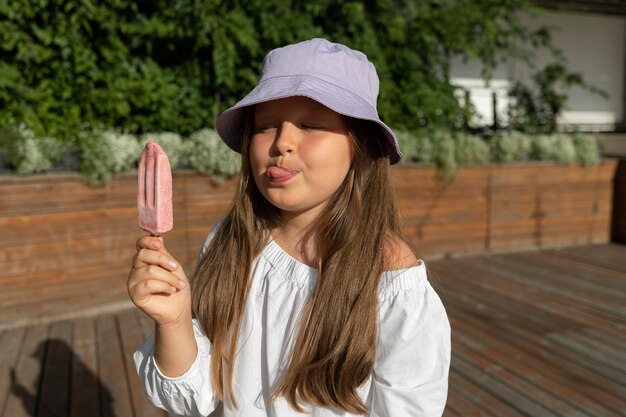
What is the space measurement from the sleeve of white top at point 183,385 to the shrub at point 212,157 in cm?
277

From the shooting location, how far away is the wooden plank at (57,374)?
8.54ft

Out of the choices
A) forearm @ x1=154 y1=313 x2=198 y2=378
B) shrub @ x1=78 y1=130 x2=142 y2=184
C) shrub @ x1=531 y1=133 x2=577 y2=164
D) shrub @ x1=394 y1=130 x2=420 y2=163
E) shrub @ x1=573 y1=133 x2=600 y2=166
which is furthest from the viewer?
shrub @ x1=573 y1=133 x2=600 y2=166

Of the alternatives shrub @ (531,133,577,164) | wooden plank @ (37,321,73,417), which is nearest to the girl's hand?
wooden plank @ (37,321,73,417)

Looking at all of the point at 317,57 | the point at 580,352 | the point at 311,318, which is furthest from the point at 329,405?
the point at 580,352

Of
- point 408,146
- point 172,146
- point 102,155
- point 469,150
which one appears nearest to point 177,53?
point 172,146

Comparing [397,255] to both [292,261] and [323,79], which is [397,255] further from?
[323,79]

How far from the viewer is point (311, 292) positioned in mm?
1370

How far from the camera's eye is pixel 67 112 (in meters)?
4.22

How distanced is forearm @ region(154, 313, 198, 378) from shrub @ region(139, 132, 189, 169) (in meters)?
2.88

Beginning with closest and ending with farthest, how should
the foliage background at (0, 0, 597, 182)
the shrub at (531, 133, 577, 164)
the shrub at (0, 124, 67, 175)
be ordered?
the shrub at (0, 124, 67, 175) < the foliage background at (0, 0, 597, 182) < the shrub at (531, 133, 577, 164)

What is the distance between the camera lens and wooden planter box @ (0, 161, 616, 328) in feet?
11.6

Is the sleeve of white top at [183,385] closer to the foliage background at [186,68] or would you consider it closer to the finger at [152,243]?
the finger at [152,243]

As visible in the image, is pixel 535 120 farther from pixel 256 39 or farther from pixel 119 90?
pixel 119 90

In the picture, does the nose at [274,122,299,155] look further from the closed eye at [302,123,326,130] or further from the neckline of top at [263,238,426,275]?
the neckline of top at [263,238,426,275]
